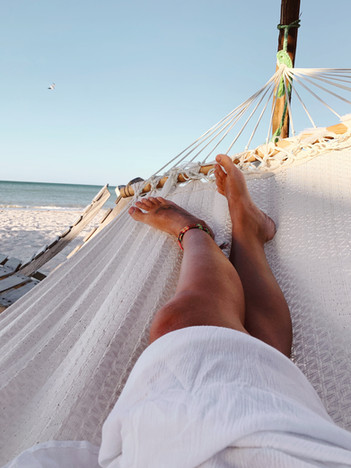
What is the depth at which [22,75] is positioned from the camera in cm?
1023

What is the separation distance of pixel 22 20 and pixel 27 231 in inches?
243

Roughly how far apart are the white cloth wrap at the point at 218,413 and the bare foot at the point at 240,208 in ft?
1.73

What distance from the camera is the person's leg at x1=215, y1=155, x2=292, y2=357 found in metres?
0.53

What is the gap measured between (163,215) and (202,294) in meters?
0.52

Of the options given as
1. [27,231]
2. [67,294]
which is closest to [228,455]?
[67,294]

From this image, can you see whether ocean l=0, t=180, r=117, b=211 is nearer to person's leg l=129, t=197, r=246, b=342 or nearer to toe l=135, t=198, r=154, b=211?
toe l=135, t=198, r=154, b=211

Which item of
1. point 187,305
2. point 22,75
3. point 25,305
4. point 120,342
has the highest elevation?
point 22,75

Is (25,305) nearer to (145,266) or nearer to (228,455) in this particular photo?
(145,266)

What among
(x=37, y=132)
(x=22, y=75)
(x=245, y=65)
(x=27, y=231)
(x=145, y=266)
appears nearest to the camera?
(x=145, y=266)

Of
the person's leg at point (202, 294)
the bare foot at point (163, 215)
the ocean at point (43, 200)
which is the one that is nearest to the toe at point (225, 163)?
the bare foot at point (163, 215)

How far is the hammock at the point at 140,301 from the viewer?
419mm

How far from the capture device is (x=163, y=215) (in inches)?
36.4

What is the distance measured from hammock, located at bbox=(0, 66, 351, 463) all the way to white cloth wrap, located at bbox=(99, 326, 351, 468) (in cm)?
16

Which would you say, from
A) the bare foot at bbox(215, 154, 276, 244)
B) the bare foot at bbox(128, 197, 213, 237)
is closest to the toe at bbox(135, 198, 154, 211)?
the bare foot at bbox(128, 197, 213, 237)
